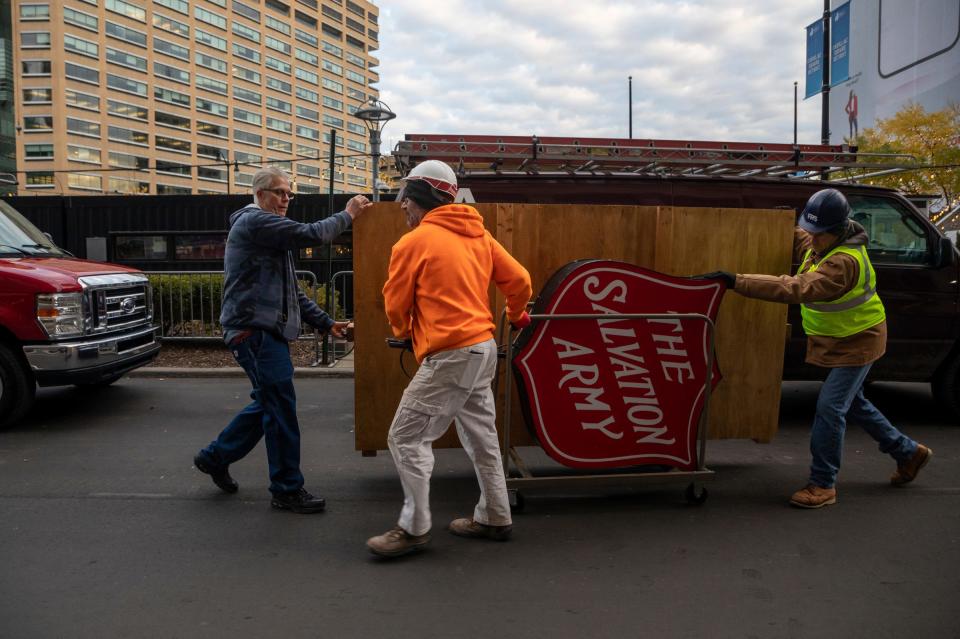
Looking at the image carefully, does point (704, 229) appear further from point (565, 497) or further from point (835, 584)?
point (835, 584)

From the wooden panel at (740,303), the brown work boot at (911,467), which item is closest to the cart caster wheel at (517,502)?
the wooden panel at (740,303)

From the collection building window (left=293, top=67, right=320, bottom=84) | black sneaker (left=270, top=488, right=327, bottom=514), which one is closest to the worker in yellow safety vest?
black sneaker (left=270, top=488, right=327, bottom=514)

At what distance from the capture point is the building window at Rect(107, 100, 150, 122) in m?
114

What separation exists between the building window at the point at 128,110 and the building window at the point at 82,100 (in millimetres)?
2158

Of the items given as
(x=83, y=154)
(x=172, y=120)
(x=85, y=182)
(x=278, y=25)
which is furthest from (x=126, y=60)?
(x=278, y=25)

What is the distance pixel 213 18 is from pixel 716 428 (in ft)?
491

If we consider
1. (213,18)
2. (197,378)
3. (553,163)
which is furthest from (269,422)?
(213,18)

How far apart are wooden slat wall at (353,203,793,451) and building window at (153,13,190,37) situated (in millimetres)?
139416

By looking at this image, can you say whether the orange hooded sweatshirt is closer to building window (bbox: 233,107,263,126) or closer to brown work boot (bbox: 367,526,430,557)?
brown work boot (bbox: 367,526,430,557)

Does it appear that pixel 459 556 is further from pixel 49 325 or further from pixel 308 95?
pixel 308 95

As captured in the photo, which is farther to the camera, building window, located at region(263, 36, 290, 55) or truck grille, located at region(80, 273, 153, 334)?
building window, located at region(263, 36, 290, 55)

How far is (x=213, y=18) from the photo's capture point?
134m

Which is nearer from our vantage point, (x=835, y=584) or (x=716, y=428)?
(x=835, y=584)

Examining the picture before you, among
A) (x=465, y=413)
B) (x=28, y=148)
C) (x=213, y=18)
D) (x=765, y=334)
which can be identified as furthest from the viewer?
(x=213, y=18)
